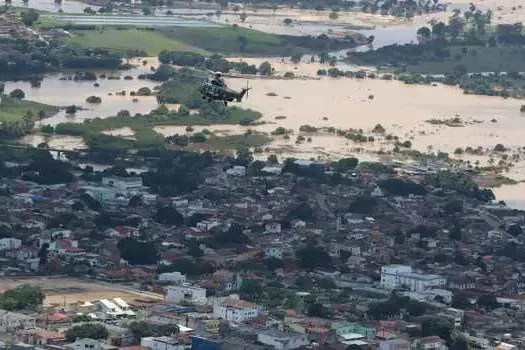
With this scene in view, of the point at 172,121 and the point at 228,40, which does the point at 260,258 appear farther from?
the point at 228,40

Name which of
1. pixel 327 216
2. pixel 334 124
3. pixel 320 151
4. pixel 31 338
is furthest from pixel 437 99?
pixel 31 338

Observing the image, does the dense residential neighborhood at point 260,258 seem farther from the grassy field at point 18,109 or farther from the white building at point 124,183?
the grassy field at point 18,109

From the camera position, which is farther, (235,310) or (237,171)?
(237,171)

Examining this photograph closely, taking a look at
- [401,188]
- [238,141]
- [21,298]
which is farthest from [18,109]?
[21,298]

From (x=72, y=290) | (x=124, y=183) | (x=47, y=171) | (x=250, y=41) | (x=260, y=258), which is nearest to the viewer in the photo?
(x=72, y=290)

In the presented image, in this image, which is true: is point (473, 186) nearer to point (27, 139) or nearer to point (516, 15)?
point (27, 139)
